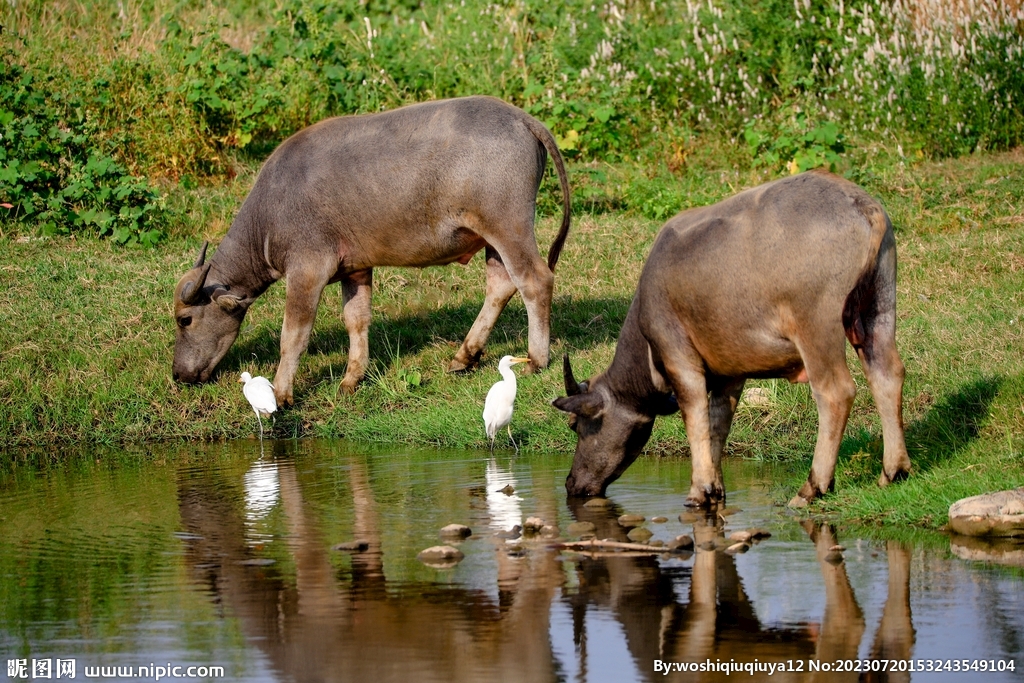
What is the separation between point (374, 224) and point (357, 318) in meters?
0.80

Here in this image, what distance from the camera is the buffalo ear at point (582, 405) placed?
705 cm

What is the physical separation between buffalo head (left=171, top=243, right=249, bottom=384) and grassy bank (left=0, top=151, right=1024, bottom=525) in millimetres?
145

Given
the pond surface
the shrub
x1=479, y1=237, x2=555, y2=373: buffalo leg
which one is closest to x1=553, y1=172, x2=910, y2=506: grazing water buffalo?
the pond surface

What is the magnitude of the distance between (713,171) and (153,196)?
5.51 meters

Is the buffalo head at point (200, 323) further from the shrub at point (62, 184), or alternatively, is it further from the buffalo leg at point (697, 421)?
the buffalo leg at point (697, 421)

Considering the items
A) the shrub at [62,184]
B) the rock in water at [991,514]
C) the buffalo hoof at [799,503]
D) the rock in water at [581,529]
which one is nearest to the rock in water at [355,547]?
the rock in water at [581,529]

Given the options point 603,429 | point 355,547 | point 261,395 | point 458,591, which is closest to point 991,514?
point 603,429

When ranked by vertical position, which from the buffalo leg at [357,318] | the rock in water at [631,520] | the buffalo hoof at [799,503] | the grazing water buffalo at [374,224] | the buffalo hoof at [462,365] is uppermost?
the grazing water buffalo at [374,224]

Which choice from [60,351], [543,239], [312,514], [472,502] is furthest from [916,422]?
[60,351]

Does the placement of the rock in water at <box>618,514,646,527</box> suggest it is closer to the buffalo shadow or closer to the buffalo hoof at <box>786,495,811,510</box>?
the buffalo hoof at <box>786,495,811,510</box>

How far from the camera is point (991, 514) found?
600 cm

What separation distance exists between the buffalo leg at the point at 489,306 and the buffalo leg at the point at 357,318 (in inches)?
25.3

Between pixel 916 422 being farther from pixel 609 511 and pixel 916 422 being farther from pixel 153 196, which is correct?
pixel 153 196

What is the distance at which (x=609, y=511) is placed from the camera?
6867mm
